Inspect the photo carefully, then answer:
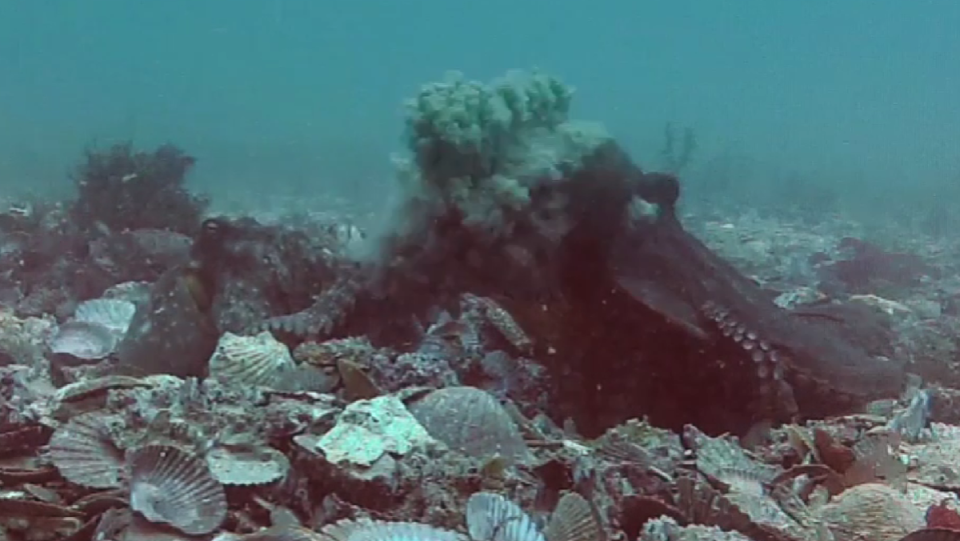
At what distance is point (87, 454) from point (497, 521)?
994 millimetres

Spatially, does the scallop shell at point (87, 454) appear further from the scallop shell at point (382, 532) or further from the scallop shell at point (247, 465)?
the scallop shell at point (382, 532)

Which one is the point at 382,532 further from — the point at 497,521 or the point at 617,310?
the point at 617,310

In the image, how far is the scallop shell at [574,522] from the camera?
2117 millimetres

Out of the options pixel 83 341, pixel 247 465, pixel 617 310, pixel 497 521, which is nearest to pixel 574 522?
pixel 497 521

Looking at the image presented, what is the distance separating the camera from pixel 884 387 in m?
4.01

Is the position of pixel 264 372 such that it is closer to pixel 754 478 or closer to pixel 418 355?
pixel 418 355

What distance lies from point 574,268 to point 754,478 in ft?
4.34

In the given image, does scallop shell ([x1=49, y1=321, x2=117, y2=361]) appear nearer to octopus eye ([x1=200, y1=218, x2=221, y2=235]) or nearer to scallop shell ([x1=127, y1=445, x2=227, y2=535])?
octopus eye ([x1=200, y1=218, x2=221, y2=235])

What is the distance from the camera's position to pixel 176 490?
83.4 inches

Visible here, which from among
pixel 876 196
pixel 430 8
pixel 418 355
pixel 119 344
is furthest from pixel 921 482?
pixel 430 8

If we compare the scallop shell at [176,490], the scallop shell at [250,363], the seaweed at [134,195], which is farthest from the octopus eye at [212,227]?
the seaweed at [134,195]

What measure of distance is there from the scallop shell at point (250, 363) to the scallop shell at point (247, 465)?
0.72m

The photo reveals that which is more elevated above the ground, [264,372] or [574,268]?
[574,268]

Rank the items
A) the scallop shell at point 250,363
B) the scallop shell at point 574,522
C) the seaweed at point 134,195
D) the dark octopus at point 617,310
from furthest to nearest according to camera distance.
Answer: the seaweed at point 134,195, the dark octopus at point 617,310, the scallop shell at point 250,363, the scallop shell at point 574,522
